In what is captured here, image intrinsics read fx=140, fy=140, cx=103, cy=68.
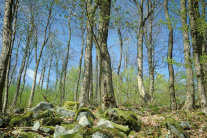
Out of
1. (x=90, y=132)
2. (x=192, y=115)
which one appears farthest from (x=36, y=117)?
(x=192, y=115)

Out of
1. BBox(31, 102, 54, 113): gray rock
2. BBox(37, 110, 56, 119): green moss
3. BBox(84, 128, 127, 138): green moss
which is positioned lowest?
BBox(84, 128, 127, 138): green moss

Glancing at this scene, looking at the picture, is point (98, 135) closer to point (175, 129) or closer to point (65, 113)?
point (175, 129)

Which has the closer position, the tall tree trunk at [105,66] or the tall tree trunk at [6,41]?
the tall tree trunk at [6,41]

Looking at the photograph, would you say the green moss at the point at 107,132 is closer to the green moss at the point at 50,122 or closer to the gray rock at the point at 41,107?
the green moss at the point at 50,122

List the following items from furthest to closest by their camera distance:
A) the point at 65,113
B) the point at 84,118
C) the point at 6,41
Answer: the point at 65,113 < the point at 6,41 < the point at 84,118

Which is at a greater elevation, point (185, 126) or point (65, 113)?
point (65, 113)

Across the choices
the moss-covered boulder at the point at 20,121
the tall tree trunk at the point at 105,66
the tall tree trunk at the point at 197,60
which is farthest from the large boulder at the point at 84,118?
the tall tree trunk at the point at 197,60

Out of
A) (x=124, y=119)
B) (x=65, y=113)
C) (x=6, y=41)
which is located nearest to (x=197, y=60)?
(x=124, y=119)

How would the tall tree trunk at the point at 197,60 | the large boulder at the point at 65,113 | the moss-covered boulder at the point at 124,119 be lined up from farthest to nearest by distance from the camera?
the tall tree trunk at the point at 197,60
the large boulder at the point at 65,113
the moss-covered boulder at the point at 124,119

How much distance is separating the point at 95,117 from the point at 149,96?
6297 mm

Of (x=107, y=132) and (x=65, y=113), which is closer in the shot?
(x=107, y=132)

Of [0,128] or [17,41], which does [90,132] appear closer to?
[0,128]

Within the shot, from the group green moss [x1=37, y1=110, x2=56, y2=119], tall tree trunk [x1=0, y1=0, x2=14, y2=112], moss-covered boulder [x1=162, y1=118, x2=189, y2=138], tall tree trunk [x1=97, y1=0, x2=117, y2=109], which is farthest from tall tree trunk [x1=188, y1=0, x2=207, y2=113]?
tall tree trunk [x1=0, y1=0, x2=14, y2=112]

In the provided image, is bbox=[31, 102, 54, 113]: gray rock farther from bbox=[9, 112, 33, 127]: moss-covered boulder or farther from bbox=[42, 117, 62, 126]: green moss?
bbox=[42, 117, 62, 126]: green moss
